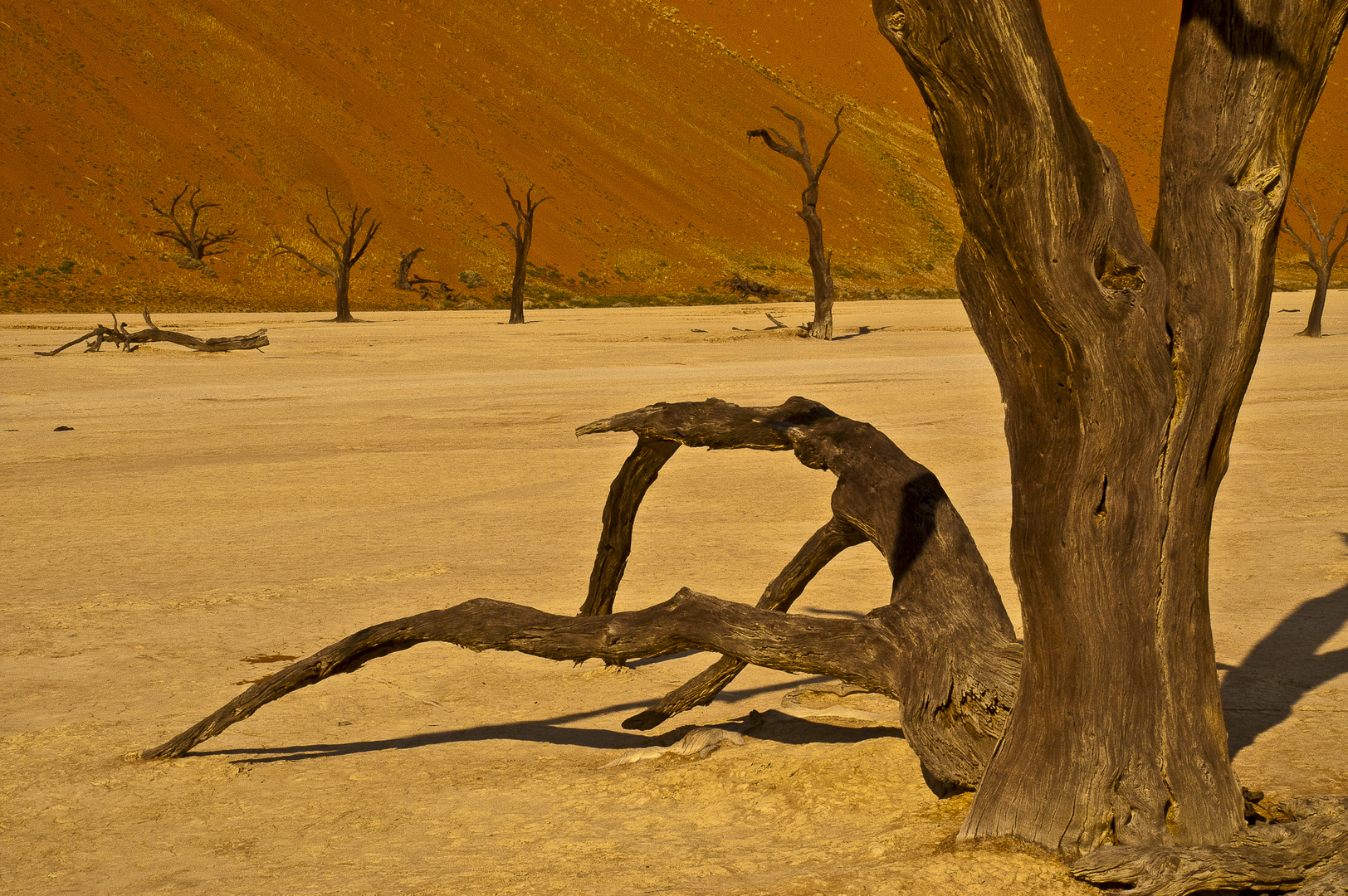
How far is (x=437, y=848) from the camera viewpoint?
3.74 metres

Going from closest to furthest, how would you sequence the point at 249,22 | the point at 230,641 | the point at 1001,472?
the point at 230,641 → the point at 1001,472 → the point at 249,22

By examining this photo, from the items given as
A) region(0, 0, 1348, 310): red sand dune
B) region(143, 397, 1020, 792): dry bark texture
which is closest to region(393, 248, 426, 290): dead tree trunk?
region(0, 0, 1348, 310): red sand dune

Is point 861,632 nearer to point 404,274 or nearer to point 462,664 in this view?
point 462,664

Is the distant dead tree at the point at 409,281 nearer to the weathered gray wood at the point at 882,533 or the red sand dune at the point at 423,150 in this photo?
the red sand dune at the point at 423,150

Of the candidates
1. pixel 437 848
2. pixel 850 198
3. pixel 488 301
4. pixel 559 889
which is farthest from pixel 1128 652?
pixel 850 198

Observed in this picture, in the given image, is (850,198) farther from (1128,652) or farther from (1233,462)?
(1128,652)

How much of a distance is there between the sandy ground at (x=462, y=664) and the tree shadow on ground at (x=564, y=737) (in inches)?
0.7

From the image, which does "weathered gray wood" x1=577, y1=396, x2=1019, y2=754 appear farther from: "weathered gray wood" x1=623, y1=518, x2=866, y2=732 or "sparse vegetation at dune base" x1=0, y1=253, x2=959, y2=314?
"sparse vegetation at dune base" x1=0, y1=253, x2=959, y2=314

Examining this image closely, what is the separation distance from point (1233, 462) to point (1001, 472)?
2.24 metres

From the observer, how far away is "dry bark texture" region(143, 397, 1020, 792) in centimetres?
375

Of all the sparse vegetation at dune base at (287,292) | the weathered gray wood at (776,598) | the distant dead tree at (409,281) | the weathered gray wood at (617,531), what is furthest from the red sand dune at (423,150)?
the weathered gray wood at (776,598)

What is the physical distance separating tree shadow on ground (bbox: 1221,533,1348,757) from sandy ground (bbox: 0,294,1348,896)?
0.07ft

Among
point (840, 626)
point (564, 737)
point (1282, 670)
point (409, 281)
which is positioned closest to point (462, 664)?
point (564, 737)

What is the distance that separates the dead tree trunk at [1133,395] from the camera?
3.02 meters
